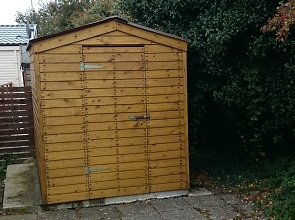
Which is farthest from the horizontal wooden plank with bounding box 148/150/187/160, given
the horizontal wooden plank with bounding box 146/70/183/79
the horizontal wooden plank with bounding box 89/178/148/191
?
the horizontal wooden plank with bounding box 146/70/183/79

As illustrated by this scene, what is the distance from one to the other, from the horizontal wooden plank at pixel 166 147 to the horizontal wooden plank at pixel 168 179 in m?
0.41

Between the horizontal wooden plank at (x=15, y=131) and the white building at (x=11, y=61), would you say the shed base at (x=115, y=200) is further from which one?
the white building at (x=11, y=61)

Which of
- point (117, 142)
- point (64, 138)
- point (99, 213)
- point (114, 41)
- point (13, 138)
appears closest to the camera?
point (99, 213)

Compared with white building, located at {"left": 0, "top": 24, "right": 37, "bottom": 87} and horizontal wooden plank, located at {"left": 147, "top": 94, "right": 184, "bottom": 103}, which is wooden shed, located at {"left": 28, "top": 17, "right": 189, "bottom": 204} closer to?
horizontal wooden plank, located at {"left": 147, "top": 94, "right": 184, "bottom": 103}

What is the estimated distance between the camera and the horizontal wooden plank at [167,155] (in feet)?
17.9

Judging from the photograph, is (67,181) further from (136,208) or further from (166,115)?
(166,115)

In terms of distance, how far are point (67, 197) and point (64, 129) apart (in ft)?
3.14

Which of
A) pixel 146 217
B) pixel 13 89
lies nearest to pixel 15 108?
pixel 13 89

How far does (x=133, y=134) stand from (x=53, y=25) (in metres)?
22.3

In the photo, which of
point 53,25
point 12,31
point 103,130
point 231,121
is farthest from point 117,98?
point 53,25

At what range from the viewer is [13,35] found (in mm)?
16141

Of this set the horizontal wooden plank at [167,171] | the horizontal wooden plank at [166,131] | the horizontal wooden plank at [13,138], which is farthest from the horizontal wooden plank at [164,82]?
the horizontal wooden plank at [13,138]

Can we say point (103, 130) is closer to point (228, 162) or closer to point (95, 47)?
point (95, 47)

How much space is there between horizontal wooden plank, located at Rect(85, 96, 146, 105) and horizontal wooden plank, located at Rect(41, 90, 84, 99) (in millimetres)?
137
